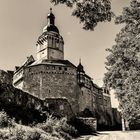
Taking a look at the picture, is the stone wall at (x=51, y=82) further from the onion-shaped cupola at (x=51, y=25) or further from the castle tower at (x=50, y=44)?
the onion-shaped cupola at (x=51, y=25)

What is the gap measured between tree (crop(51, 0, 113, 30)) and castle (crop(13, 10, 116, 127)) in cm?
3186

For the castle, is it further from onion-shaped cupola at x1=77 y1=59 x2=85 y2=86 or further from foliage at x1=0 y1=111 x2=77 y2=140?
foliage at x1=0 y1=111 x2=77 y2=140

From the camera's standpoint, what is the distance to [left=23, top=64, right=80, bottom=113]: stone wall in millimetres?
47375

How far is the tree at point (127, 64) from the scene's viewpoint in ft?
66.6

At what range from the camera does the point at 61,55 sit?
54.4 meters

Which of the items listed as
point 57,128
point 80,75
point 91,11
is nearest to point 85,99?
point 80,75

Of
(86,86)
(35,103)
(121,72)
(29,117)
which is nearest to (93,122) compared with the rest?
(35,103)

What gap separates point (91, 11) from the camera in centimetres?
1214

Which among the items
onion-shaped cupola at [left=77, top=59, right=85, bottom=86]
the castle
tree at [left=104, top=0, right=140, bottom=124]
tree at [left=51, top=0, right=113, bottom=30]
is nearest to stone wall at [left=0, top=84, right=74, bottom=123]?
tree at [left=104, top=0, right=140, bottom=124]

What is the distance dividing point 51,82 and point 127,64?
87.4ft

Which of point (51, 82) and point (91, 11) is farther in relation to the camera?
point (51, 82)

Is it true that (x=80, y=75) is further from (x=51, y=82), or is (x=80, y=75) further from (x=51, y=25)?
(x=51, y=25)

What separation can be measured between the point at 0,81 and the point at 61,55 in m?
29.0

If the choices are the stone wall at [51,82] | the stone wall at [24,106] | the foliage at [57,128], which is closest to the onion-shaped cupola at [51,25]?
the stone wall at [51,82]
